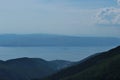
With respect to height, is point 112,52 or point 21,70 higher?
Answer: point 112,52

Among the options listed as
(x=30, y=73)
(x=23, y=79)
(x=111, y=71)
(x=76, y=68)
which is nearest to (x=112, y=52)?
(x=76, y=68)

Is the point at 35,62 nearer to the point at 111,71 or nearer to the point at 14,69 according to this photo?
the point at 14,69

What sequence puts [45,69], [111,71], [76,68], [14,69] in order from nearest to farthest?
1. [111,71]
2. [76,68]
3. [14,69]
4. [45,69]

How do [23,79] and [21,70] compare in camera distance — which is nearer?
[23,79]

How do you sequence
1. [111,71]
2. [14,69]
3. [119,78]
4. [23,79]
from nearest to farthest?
[119,78]
[111,71]
[23,79]
[14,69]

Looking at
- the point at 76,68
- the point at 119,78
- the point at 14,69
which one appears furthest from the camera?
the point at 14,69

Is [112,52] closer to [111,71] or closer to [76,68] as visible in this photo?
[76,68]

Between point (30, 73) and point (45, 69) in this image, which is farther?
point (45, 69)

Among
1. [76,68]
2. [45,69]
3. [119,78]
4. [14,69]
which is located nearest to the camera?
[119,78]

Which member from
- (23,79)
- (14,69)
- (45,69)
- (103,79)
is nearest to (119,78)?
(103,79)
